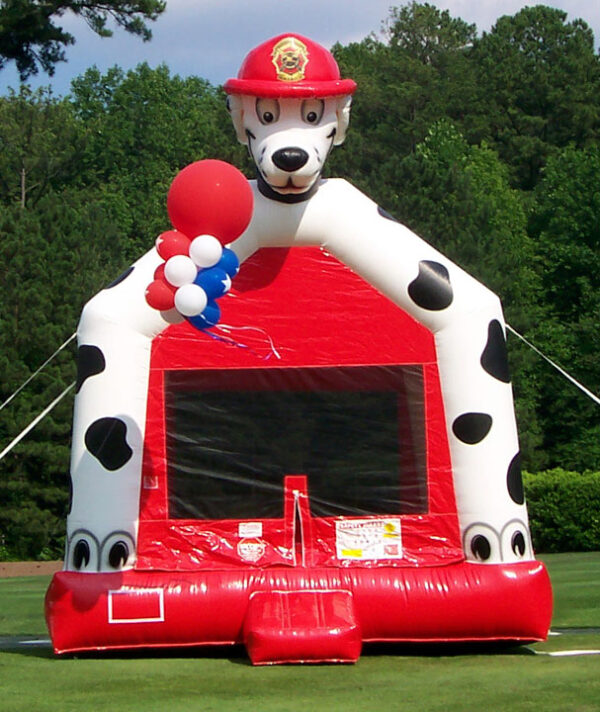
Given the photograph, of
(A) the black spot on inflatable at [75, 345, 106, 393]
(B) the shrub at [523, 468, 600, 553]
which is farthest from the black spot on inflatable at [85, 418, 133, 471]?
(B) the shrub at [523, 468, 600, 553]

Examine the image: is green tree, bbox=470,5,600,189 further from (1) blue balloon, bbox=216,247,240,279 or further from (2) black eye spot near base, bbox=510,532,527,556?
(1) blue balloon, bbox=216,247,240,279

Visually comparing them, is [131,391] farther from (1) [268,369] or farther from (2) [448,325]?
(2) [448,325]

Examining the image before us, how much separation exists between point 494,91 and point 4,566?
93.3 feet

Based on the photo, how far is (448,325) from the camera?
855 cm

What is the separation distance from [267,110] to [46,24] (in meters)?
13.9

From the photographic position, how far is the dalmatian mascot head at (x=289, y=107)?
843 centimetres

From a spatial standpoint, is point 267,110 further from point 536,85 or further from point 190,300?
point 536,85

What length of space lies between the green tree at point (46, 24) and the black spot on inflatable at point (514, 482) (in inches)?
546

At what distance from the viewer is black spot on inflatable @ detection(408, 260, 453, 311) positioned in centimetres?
851

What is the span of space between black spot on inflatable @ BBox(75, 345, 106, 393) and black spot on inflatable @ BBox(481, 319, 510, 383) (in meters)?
2.34

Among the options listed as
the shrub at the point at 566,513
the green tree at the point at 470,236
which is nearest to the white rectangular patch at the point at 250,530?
the shrub at the point at 566,513

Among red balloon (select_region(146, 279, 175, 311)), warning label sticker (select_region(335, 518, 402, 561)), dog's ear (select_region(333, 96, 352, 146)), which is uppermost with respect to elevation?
dog's ear (select_region(333, 96, 352, 146))

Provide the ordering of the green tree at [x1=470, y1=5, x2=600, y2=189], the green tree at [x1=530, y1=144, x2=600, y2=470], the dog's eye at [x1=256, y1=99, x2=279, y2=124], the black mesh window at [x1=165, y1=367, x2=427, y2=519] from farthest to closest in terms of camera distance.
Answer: the green tree at [x1=470, y1=5, x2=600, y2=189], the green tree at [x1=530, y1=144, x2=600, y2=470], the black mesh window at [x1=165, y1=367, x2=427, y2=519], the dog's eye at [x1=256, y1=99, x2=279, y2=124]

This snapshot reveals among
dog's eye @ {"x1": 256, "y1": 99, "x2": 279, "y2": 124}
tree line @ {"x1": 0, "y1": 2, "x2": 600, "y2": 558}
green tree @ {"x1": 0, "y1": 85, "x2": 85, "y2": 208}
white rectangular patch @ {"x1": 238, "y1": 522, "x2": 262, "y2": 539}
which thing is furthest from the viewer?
green tree @ {"x1": 0, "y1": 85, "x2": 85, "y2": 208}
